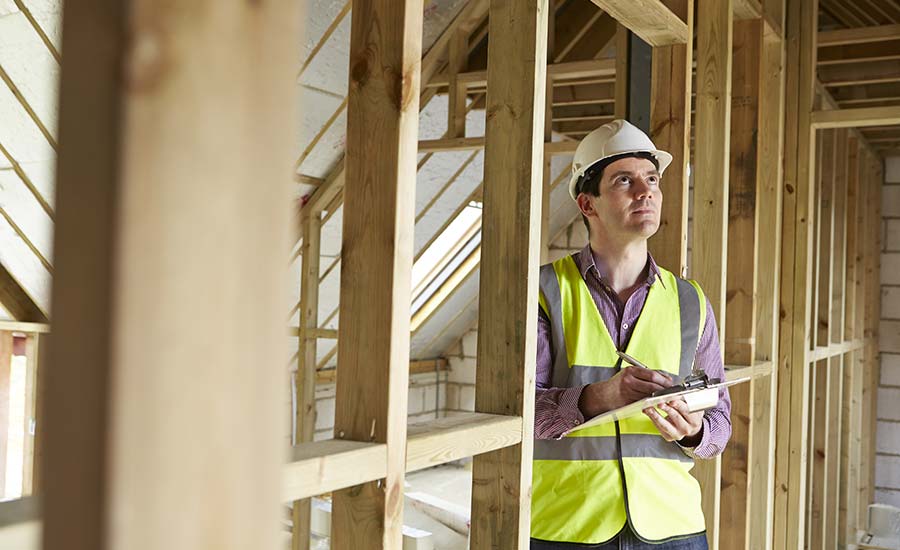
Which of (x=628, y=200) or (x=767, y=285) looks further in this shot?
(x=767, y=285)

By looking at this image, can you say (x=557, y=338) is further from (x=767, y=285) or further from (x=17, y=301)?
(x=17, y=301)

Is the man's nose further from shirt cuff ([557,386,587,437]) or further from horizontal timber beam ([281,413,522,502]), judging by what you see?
horizontal timber beam ([281,413,522,502])

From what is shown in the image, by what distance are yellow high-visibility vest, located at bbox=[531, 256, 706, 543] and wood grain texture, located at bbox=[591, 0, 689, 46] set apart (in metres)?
0.67

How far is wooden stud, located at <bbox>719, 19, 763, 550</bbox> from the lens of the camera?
312 centimetres

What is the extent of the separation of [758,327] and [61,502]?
3450 millimetres

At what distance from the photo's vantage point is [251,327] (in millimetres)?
426

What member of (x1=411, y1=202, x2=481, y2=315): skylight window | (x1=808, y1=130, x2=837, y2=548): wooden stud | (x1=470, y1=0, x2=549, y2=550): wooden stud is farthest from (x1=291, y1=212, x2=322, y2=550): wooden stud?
(x1=470, y1=0, x2=549, y2=550): wooden stud

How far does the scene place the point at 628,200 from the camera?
86.1 inches

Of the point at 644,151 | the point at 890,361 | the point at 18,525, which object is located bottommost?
the point at 890,361

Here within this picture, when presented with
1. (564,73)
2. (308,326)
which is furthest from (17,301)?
(564,73)

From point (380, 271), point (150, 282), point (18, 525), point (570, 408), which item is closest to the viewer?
point (150, 282)

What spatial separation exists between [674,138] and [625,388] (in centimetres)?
100

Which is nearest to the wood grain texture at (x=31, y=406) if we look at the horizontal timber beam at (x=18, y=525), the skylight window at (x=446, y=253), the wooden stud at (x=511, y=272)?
the skylight window at (x=446, y=253)

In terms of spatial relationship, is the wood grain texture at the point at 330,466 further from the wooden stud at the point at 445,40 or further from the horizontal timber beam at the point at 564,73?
the wooden stud at the point at 445,40
